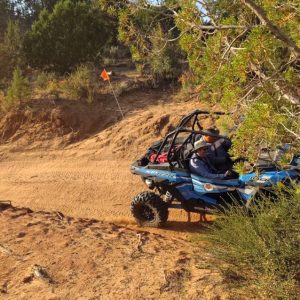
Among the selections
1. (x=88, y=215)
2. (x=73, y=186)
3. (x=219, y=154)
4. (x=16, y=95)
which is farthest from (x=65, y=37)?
(x=219, y=154)

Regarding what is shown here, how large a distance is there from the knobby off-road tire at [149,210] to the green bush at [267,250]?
156 centimetres

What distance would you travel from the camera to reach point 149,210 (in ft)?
21.3

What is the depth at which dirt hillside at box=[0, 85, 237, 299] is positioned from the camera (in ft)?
14.8

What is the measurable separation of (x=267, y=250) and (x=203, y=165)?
87.4 inches

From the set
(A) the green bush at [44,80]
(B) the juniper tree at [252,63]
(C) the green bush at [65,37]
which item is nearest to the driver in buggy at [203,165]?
(B) the juniper tree at [252,63]

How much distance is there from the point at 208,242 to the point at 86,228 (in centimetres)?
181

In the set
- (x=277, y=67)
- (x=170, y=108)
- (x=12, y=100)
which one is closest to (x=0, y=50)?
(x=12, y=100)

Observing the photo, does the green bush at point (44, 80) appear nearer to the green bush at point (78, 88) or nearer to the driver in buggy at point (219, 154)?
the green bush at point (78, 88)

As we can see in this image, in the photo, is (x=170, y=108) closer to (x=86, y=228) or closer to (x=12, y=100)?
(x=12, y=100)

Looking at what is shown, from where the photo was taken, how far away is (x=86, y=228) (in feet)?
19.7

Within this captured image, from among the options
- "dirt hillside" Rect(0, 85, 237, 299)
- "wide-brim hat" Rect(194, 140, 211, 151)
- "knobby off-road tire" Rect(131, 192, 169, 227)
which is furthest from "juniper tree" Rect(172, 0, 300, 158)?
"knobby off-road tire" Rect(131, 192, 169, 227)

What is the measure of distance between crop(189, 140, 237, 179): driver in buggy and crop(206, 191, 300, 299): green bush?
51.6 inches

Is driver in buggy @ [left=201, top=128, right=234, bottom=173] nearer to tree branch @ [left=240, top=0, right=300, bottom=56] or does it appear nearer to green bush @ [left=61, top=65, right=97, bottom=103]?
tree branch @ [left=240, top=0, right=300, bottom=56]

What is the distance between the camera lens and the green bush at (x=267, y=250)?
13.1 feet
